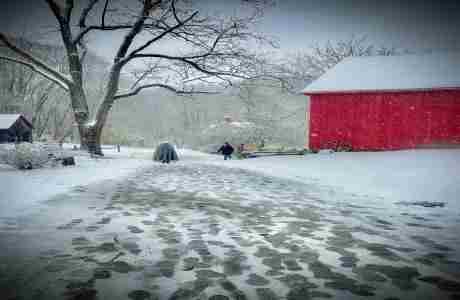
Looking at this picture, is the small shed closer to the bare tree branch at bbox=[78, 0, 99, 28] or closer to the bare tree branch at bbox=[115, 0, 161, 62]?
the bare tree branch at bbox=[78, 0, 99, 28]

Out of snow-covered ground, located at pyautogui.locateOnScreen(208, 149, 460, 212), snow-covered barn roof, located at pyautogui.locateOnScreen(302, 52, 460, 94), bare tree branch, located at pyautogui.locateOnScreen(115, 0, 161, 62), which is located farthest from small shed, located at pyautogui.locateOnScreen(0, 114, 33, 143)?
snow-covered barn roof, located at pyautogui.locateOnScreen(302, 52, 460, 94)

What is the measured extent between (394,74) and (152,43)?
13818mm

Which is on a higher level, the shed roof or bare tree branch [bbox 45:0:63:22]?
bare tree branch [bbox 45:0:63:22]

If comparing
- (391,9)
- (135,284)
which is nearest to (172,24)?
(391,9)

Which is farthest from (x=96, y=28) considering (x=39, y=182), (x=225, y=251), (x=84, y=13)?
(x=225, y=251)

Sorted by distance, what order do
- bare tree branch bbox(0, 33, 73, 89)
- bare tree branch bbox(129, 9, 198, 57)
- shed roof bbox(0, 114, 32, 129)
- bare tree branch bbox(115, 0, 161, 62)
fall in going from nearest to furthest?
1. bare tree branch bbox(0, 33, 73, 89)
2. bare tree branch bbox(129, 9, 198, 57)
3. bare tree branch bbox(115, 0, 161, 62)
4. shed roof bbox(0, 114, 32, 129)

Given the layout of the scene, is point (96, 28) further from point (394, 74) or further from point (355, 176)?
point (394, 74)

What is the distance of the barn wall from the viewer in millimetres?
17625

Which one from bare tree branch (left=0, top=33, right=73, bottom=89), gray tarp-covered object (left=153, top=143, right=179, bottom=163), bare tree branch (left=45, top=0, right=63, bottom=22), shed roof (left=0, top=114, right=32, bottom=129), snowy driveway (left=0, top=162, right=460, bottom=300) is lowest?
snowy driveway (left=0, top=162, right=460, bottom=300)

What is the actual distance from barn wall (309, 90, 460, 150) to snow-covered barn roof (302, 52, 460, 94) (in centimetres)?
50

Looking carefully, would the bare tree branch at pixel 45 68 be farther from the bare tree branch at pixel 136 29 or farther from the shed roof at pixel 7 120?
the shed roof at pixel 7 120

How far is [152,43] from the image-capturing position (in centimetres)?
1786

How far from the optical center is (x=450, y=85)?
17.2 meters

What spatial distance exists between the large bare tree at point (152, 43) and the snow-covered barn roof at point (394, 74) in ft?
17.2
